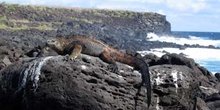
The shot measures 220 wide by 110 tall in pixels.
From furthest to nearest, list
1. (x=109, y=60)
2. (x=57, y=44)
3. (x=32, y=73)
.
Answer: (x=57, y=44)
(x=109, y=60)
(x=32, y=73)

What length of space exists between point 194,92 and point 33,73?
324 centimetres

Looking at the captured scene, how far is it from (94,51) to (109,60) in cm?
38

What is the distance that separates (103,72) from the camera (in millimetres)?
10000

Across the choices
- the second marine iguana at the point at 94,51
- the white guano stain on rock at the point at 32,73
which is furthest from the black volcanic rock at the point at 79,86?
the second marine iguana at the point at 94,51

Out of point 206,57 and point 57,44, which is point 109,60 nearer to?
point 57,44

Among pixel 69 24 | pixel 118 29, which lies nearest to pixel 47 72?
pixel 69 24

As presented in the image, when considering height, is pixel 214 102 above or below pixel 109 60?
below

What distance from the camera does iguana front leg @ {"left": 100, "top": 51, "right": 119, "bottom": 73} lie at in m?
10.1

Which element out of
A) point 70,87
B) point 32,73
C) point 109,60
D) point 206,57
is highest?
point 109,60

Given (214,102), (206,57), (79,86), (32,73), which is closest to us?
(79,86)

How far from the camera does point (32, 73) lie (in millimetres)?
9875

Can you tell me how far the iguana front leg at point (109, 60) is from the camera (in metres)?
10.1

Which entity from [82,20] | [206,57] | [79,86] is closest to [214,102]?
[79,86]

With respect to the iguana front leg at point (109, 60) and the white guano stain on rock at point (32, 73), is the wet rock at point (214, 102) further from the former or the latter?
the white guano stain on rock at point (32, 73)
